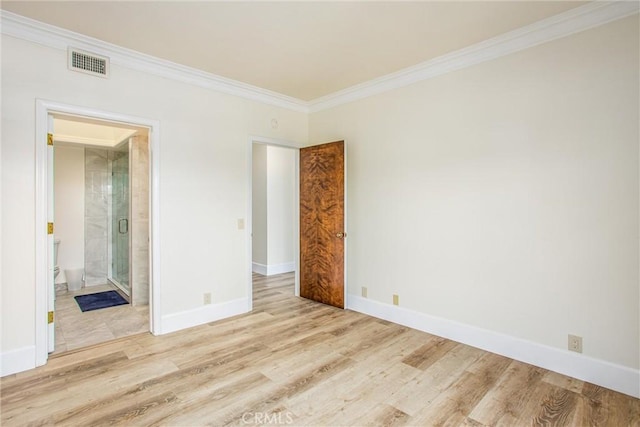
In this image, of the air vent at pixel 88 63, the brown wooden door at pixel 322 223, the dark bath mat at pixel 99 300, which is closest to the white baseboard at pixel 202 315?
the brown wooden door at pixel 322 223

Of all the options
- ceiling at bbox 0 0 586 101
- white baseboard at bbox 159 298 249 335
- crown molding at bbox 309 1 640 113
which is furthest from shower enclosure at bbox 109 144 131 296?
crown molding at bbox 309 1 640 113

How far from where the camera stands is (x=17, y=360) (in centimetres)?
259

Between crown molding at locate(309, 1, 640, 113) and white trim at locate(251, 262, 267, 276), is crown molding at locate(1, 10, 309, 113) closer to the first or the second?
crown molding at locate(309, 1, 640, 113)

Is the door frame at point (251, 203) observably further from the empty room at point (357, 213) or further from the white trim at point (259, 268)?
the white trim at point (259, 268)

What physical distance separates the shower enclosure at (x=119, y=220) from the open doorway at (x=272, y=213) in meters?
2.04

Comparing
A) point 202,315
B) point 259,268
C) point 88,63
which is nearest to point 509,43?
point 88,63

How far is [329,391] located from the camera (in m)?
2.34

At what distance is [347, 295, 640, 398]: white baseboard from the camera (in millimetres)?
2352

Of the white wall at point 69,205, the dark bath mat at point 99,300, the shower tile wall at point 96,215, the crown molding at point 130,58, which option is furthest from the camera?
the shower tile wall at point 96,215

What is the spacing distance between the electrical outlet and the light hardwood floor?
238 millimetres

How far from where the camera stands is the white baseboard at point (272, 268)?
6234mm

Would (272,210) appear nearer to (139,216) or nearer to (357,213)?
(139,216)

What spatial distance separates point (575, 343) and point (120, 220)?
606 cm

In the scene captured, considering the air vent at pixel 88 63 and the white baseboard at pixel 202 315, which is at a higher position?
the air vent at pixel 88 63
